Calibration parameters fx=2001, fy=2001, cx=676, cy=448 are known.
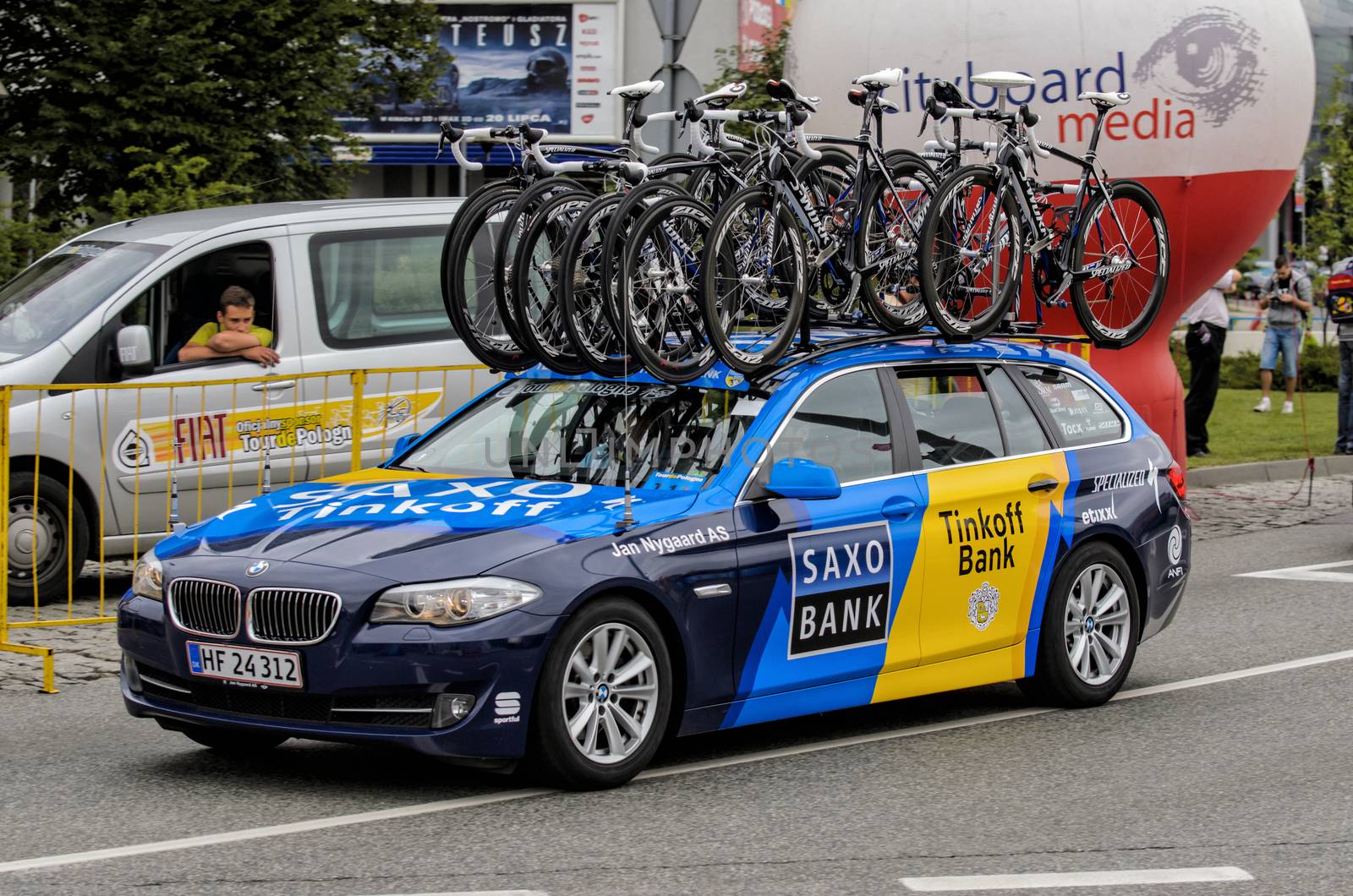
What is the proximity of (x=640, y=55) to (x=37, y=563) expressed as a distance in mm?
27700

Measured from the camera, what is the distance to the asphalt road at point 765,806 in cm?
580

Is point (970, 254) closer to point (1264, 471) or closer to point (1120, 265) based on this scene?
point (1120, 265)

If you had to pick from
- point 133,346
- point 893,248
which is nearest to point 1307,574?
point 893,248

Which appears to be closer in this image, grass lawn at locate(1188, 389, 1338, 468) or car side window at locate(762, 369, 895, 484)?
car side window at locate(762, 369, 895, 484)

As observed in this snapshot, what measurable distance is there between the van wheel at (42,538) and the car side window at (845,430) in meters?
4.84

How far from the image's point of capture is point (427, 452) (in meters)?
8.16

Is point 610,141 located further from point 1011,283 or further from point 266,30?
point 1011,283

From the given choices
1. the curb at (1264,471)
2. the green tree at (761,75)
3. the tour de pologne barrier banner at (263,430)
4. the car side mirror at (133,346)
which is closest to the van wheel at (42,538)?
the tour de pologne barrier banner at (263,430)

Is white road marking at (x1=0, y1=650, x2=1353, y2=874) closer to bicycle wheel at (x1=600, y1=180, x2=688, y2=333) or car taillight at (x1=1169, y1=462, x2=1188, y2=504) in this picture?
car taillight at (x1=1169, y1=462, x2=1188, y2=504)

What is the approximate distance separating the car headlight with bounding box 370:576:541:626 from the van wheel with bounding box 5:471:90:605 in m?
4.91

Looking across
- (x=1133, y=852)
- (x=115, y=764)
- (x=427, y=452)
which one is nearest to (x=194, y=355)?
(x=427, y=452)

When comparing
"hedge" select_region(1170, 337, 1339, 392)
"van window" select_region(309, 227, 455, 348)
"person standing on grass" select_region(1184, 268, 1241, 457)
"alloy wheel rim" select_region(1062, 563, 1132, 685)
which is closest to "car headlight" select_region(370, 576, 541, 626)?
"alloy wheel rim" select_region(1062, 563, 1132, 685)

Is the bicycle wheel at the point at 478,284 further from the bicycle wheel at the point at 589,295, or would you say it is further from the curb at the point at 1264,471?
the curb at the point at 1264,471

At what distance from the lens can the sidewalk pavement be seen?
9.48m
